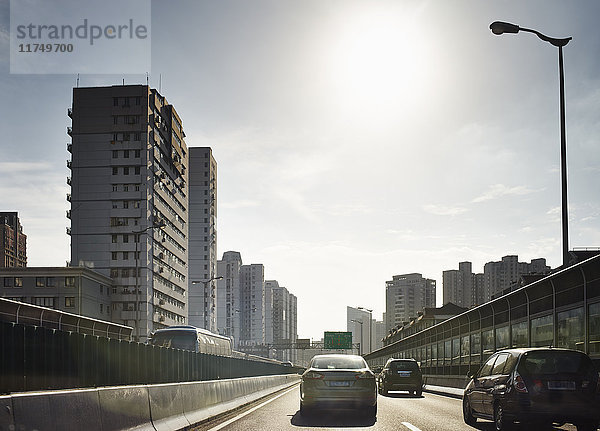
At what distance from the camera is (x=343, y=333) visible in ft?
333

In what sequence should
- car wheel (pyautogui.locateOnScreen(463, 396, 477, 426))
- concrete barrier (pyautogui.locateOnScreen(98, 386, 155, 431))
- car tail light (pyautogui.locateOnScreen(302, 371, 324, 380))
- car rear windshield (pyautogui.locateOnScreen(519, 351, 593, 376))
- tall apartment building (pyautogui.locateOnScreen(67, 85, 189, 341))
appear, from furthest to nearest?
tall apartment building (pyautogui.locateOnScreen(67, 85, 189, 341)), car tail light (pyautogui.locateOnScreen(302, 371, 324, 380)), car wheel (pyautogui.locateOnScreen(463, 396, 477, 426)), car rear windshield (pyautogui.locateOnScreen(519, 351, 593, 376)), concrete barrier (pyautogui.locateOnScreen(98, 386, 155, 431))

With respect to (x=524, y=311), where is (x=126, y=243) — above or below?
above

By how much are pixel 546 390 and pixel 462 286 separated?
168 m

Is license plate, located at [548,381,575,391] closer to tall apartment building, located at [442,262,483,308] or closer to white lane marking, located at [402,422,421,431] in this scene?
white lane marking, located at [402,422,421,431]

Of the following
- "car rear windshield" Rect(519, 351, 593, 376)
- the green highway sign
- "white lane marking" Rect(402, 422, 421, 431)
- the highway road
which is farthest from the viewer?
the green highway sign

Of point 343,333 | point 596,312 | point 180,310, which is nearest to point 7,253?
point 180,310

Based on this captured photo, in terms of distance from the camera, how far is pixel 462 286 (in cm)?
17612

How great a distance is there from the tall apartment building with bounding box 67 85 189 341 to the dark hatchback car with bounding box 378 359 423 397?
71.5 m

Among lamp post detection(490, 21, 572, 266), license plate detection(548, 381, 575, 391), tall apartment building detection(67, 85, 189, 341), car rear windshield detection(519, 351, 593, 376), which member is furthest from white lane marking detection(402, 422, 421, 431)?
tall apartment building detection(67, 85, 189, 341)

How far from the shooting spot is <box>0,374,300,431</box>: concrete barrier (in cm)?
670

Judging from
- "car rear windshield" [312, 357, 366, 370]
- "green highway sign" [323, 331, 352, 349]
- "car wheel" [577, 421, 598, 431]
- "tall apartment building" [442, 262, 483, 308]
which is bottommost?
"green highway sign" [323, 331, 352, 349]

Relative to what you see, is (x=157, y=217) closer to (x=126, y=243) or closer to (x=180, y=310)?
(x=126, y=243)

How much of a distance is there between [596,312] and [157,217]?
91.2 meters

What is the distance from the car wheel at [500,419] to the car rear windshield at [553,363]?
82 cm
